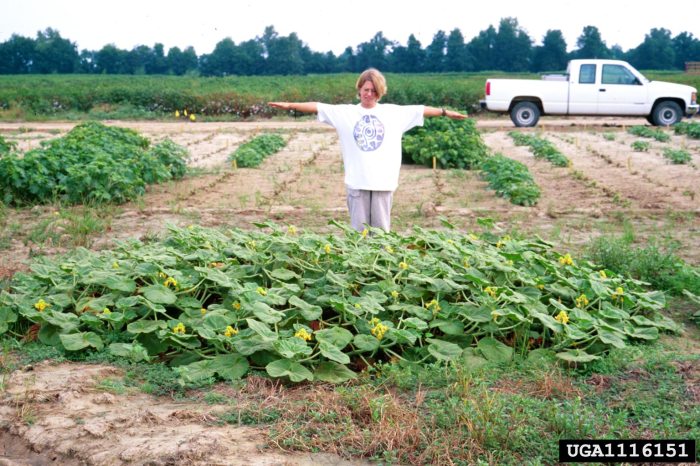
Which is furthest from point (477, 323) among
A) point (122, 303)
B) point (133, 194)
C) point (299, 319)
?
point (133, 194)

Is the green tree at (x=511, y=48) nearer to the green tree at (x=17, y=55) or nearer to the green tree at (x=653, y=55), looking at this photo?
the green tree at (x=653, y=55)

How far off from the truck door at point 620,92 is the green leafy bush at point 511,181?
36.3 feet

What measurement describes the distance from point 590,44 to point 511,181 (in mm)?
71660

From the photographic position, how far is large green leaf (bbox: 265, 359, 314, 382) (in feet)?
14.4

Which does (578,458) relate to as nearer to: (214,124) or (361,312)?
(361,312)

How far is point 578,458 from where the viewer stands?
11.7 ft

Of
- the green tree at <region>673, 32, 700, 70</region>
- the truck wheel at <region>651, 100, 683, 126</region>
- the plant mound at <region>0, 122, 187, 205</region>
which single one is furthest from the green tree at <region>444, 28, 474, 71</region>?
the plant mound at <region>0, 122, 187, 205</region>

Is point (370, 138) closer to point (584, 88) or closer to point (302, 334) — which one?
point (302, 334)

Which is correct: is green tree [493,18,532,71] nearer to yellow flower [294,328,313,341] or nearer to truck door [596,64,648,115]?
truck door [596,64,648,115]

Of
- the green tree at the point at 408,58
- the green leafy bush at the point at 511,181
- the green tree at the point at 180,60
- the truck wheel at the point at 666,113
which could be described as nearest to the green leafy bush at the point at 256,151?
the green leafy bush at the point at 511,181

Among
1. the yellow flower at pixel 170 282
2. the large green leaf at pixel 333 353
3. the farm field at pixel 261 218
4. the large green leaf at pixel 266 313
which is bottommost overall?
the farm field at pixel 261 218

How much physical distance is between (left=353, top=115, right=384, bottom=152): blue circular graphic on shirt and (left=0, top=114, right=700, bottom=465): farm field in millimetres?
811

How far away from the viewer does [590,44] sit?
7775 cm

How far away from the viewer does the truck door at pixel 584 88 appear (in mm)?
22328
